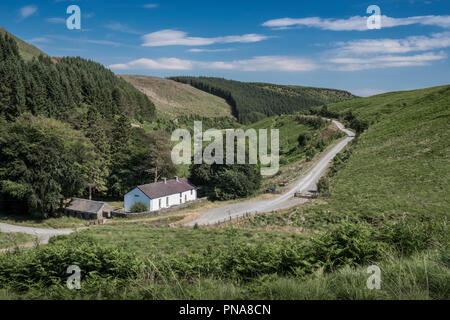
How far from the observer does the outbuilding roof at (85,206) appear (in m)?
38.8

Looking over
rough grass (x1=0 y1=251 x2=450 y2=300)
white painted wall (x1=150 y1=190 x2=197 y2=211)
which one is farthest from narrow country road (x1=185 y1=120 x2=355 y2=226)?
rough grass (x1=0 y1=251 x2=450 y2=300)

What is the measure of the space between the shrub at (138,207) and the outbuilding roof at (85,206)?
3919mm

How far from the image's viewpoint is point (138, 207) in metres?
39.4

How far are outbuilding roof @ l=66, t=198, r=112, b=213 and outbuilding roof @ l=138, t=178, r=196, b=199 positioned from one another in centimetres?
556

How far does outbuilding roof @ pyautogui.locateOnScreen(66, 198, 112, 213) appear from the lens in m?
38.8

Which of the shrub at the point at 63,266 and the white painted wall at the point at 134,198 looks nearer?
the shrub at the point at 63,266

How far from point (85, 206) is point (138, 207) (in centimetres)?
704

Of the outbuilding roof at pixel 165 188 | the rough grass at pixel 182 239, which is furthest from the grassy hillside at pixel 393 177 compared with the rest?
the outbuilding roof at pixel 165 188

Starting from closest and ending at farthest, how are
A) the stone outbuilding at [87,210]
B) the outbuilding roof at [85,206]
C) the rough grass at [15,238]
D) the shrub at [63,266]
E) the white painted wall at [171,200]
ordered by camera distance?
the shrub at [63,266] < the rough grass at [15,238] < the stone outbuilding at [87,210] < the outbuilding roof at [85,206] < the white painted wall at [171,200]

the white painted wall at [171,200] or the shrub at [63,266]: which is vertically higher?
the shrub at [63,266]

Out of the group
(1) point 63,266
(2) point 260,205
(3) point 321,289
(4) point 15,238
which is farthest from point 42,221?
(3) point 321,289

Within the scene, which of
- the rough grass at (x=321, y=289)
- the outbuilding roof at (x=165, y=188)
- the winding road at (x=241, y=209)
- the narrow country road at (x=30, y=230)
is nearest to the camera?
the rough grass at (x=321, y=289)

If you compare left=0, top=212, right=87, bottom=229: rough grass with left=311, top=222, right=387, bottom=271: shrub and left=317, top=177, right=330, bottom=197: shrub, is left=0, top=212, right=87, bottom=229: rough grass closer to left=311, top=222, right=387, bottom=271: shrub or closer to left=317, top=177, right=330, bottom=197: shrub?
left=317, top=177, right=330, bottom=197: shrub

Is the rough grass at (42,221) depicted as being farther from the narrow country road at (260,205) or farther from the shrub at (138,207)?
the narrow country road at (260,205)
